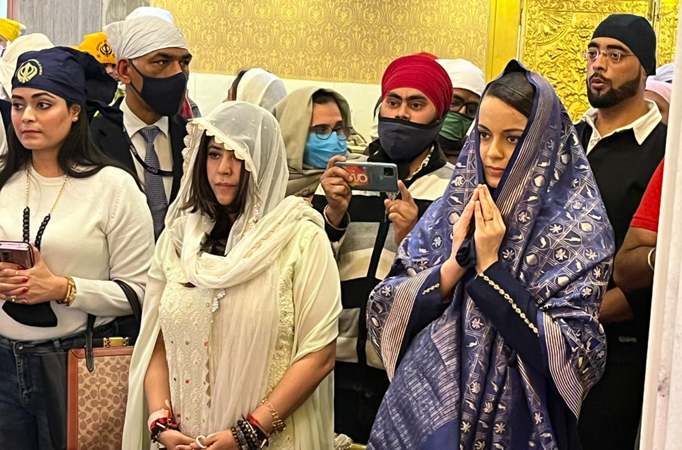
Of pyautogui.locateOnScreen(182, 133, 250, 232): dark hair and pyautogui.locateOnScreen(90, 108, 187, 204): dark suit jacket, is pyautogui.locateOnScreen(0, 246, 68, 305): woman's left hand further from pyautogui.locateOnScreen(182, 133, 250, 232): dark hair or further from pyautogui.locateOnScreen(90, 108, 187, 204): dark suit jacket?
pyautogui.locateOnScreen(90, 108, 187, 204): dark suit jacket

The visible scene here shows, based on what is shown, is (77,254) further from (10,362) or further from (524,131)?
(524,131)

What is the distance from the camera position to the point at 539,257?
6.13ft

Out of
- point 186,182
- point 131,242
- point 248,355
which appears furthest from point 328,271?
point 131,242

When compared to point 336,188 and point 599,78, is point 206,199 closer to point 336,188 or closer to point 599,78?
point 336,188

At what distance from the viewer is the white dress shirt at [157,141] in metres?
3.23

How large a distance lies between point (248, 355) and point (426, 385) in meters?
0.60

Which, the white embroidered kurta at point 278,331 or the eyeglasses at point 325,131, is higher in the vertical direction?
the eyeglasses at point 325,131

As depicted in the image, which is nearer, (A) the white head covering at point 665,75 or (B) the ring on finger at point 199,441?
(B) the ring on finger at point 199,441

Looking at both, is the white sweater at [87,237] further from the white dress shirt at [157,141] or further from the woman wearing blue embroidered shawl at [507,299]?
the woman wearing blue embroidered shawl at [507,299]

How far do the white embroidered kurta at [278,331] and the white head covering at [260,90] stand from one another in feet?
5.46

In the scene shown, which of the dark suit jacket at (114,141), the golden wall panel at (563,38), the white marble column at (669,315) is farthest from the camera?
the golden wall panel at (563,38)

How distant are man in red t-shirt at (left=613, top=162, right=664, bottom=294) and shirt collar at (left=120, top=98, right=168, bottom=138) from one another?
68.1 inches

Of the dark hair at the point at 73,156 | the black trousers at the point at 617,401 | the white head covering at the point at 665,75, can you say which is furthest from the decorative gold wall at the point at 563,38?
the dark hair at the point at 73,156

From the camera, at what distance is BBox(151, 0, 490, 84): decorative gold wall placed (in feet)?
22.7
